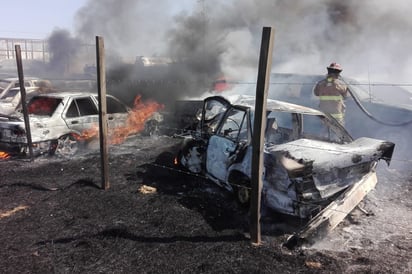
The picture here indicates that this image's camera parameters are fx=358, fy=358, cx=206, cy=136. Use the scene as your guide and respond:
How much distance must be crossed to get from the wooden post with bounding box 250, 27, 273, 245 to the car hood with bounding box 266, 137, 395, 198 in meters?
0.44

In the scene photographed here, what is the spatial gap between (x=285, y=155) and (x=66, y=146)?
5.83 m

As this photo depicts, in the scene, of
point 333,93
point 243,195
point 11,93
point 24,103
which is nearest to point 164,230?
point 243,195

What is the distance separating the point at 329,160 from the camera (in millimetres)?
4484

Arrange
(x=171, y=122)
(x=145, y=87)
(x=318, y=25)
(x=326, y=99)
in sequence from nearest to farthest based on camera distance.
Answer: (x=326, y=99) < (x=171, y=122) < (x=145, y=87) < (x=318, y=25)

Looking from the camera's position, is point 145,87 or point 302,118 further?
point 145,87

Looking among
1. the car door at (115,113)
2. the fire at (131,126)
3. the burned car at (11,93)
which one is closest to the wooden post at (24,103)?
the fire at (131,126)

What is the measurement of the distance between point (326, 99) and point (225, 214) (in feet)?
12.8

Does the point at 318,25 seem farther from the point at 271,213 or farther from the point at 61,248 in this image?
the point at 61,248

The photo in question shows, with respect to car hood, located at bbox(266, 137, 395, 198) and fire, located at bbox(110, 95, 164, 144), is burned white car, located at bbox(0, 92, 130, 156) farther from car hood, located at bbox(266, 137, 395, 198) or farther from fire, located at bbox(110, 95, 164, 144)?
car hood, located at bbox(266, 137, 395, 198)

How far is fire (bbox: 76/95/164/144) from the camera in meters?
8.84

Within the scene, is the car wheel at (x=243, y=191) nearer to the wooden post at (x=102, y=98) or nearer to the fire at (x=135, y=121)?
the wooden post at (x=102, y=98)

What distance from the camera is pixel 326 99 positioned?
24.9 ft

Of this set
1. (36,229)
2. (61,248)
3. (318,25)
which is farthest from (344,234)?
(318,25)

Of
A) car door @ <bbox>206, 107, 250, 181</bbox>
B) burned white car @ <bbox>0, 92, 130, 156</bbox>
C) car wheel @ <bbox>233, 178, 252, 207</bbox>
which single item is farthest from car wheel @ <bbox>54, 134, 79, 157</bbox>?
car wheel @ <bbox>233, 178, 252, 207</bbox>
